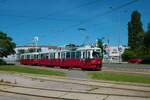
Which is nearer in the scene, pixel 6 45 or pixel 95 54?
pixel 95 54

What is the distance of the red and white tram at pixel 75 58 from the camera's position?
133 ft

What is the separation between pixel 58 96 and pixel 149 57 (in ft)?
208

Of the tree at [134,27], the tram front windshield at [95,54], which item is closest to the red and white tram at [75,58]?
the tram front windshield at [95,54]

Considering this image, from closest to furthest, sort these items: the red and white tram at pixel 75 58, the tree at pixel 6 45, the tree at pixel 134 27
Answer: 1. the red and white tram at pixel 75 58
2. the tree at pixel 6 45
3. the tree at pixel 134 27

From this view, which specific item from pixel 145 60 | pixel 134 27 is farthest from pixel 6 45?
pixel 134 27

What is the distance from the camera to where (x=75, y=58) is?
4334 cm

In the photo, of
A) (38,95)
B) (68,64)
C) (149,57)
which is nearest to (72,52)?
(68,64)

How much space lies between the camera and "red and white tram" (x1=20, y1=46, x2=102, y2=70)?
4050 centimetres

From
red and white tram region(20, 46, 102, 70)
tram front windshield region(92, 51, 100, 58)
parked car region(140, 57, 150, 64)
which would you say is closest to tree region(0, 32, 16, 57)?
red and white tram region(20, 46, 102, 70)

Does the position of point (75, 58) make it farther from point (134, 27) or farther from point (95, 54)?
point (134, 27)

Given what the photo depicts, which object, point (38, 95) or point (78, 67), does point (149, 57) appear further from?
point (38, 95)

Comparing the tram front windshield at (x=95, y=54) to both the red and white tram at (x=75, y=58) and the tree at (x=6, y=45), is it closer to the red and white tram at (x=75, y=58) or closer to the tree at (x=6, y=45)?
the red and white tram at (x=75, y=58)

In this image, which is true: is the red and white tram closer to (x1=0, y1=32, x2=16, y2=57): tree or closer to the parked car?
(x1=0, y1=32, x2=16, y2=57): tree

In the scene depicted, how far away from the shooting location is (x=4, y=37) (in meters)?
60.9
